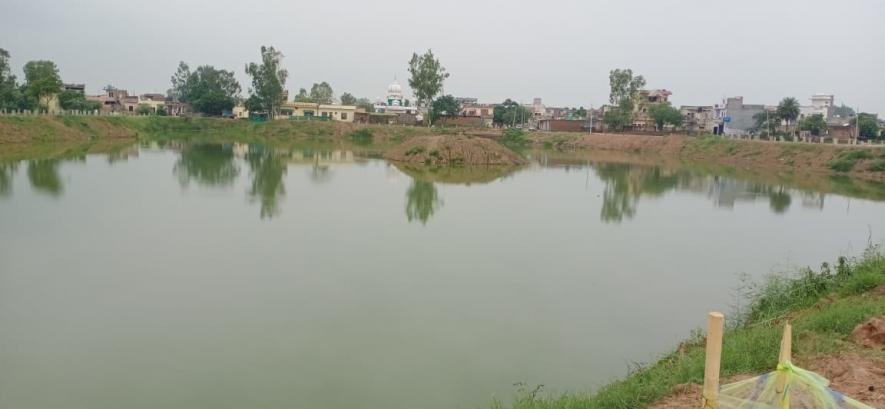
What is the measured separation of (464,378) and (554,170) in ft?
86.0

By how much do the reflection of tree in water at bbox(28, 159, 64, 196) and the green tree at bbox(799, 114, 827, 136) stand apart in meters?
51.5

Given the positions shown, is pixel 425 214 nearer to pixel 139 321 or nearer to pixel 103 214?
pixel 103 214

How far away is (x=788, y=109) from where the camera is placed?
48.9 meters

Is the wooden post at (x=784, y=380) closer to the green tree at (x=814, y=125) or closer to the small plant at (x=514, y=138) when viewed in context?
the small plant at (x=514, y=138)

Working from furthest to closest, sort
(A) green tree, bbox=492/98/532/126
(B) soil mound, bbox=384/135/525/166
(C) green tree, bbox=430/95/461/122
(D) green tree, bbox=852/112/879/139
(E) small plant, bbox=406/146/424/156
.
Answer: (A) green tree, bbox=492/98/532/126 → (C) green tree, bbox=430/95/461/122 → (D) green tree, bbox=852/112/879/139 → (E) small plant, bbox=406/146/424/156 → (B) soil mound, bbox=384/135/525/166

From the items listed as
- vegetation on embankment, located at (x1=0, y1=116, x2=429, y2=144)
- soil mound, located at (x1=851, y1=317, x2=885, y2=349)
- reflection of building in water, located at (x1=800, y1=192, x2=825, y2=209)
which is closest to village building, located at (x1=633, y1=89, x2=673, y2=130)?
vegetation on embankment, located at (x1=0, y1=116, x2=429, y2=144)

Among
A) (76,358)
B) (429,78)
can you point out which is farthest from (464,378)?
(429,78)

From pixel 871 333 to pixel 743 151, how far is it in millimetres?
40423

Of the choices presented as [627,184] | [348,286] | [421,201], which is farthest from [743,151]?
[348,286]

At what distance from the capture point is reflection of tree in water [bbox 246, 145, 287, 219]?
15.7 metres

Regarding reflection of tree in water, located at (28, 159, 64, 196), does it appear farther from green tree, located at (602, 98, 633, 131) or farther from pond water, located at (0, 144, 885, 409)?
green tree, located at (602, 98, 633, 131)

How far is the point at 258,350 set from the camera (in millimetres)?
6457

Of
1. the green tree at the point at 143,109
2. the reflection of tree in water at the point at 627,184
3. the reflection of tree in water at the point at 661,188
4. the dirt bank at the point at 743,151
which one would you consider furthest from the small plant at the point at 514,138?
the green tree at the point at 143,109

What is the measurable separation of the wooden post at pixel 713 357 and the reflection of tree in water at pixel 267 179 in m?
11.6
